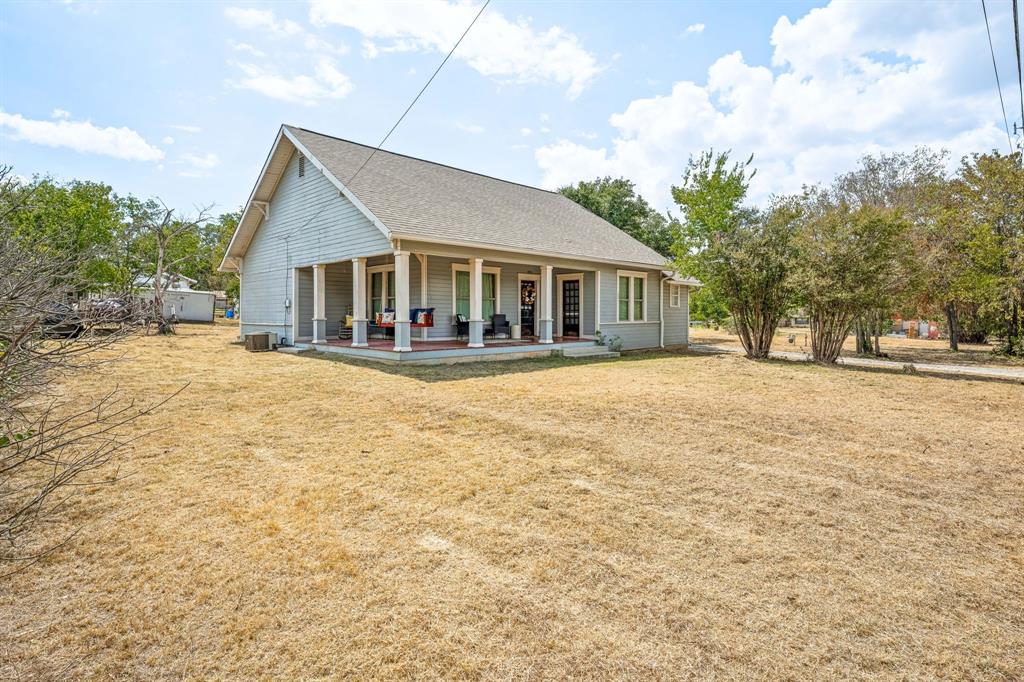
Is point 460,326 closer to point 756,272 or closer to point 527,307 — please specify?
point 527,307

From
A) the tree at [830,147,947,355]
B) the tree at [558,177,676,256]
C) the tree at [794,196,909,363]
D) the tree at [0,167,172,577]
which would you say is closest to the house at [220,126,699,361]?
the tree at [794,196,909,363]

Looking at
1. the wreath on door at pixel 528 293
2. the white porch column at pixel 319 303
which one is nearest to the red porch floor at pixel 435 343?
the white porch column at pixel 319 303

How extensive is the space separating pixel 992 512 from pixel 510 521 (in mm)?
3847

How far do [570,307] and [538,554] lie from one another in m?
14.8

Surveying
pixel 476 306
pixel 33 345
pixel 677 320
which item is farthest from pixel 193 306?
pixel 33 345

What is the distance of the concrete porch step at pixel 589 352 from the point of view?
14.6m

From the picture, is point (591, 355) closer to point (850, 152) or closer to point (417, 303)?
point (417, 303)

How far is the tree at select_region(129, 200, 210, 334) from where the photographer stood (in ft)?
59.3

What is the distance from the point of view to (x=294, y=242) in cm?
1534

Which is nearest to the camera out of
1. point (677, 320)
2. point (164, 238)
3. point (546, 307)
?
point (546, 307)

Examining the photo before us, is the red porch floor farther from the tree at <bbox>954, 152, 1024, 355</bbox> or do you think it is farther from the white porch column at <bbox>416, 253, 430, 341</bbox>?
the tree at <bbox>954, 152, 1024, 355</bbox>

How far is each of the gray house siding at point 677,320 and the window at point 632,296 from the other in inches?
61.3

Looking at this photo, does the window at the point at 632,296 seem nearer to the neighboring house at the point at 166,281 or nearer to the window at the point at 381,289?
the window at the point at 381,289

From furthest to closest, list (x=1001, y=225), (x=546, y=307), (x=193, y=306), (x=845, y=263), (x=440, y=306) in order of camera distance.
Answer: (x=193, y=306) → (x=1001, y=225) → (x=440, y=306) → (x=546, y=307) → (x=845, y=263)
